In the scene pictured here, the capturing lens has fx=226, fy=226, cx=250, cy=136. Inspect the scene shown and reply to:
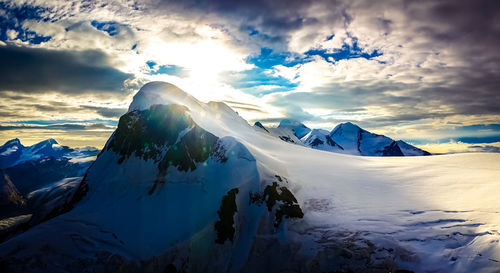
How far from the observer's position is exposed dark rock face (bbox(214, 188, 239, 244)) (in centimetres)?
2633

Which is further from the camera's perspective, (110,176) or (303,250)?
(110,176)

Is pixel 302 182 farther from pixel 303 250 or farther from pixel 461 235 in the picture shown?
pixel 461 235

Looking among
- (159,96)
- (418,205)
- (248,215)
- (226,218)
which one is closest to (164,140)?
(159,96)

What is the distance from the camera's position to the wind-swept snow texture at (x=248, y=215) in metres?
21.9

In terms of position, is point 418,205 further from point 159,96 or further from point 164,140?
point 159,96

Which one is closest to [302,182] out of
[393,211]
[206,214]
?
[393,211]

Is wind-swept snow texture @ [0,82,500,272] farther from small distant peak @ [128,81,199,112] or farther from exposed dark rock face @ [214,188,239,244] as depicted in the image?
small distant peak @ [128,81,199,112]

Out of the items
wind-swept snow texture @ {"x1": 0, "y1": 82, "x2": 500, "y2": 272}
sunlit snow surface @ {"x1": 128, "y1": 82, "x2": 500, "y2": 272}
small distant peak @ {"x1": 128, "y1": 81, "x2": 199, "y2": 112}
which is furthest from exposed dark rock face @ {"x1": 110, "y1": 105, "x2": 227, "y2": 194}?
sunlit snow surface @ {"x1": 128, "y1": 82, "x2": 500, "y2": 272}

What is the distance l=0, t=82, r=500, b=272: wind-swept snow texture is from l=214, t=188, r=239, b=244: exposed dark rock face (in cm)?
12

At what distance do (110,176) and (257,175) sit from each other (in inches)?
996

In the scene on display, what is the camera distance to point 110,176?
37.4 meters

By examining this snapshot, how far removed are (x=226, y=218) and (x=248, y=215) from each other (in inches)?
105

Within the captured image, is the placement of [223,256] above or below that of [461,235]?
below

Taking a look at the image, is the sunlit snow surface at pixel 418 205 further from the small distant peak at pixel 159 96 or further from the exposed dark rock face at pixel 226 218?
the small distant peak at pixel 159 96
